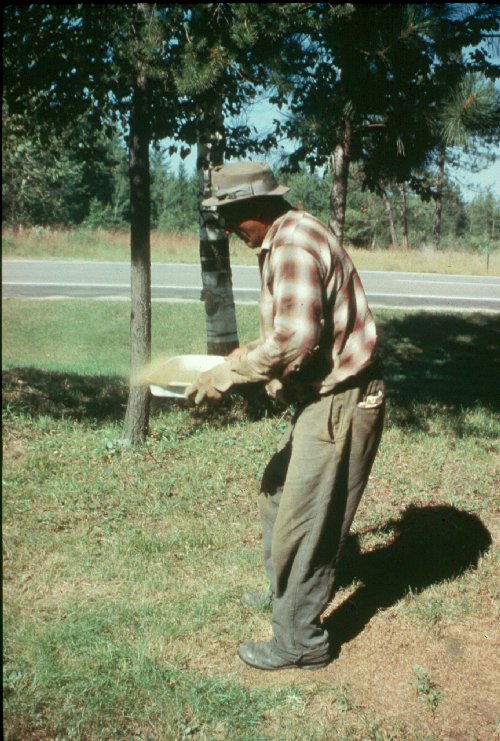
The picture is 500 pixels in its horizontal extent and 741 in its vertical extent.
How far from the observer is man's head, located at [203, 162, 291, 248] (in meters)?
2.72

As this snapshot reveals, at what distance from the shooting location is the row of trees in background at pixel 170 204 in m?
14.3

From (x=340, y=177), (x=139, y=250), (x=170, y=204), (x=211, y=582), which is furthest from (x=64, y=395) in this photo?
(x=170, y=204)

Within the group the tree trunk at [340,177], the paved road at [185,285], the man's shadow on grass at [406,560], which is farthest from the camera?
the paved road at [185,285]

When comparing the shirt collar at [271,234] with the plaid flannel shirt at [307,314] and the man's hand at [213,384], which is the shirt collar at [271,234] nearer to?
the plaid flannel shirt at [307,314]

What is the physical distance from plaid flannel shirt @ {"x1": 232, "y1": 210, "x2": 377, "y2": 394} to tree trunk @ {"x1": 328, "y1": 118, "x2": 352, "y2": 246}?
10.00 ft

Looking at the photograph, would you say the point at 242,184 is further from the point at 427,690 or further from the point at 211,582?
the point at 427,690

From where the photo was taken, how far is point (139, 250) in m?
5.18

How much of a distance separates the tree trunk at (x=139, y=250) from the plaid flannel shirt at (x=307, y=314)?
262 centimetres

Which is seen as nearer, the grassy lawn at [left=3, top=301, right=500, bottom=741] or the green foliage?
the grassy lawn at [left=3, top=301, right=500, bottom=741]

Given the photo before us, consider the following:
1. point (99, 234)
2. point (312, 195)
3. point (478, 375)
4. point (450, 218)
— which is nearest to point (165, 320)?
point (478, 375)

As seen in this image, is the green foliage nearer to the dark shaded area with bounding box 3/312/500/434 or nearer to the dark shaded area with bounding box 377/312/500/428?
the dark shaded area with bounding box 3/312/500/434

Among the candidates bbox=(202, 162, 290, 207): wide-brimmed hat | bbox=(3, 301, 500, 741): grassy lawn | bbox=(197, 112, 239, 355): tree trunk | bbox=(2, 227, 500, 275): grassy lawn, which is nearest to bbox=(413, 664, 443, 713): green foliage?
bbox=(3, 301, 500, 741): grassy lawn

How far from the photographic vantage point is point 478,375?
29.7 ft

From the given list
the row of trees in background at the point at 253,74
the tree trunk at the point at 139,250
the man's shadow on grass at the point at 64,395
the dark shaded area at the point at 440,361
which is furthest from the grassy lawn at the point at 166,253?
the tree trunk at the point at 139,250
